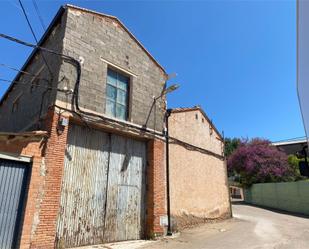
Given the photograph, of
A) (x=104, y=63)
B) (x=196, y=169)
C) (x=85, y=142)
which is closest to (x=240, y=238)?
(x=196, y=169)

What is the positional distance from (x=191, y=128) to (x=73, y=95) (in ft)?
23.3

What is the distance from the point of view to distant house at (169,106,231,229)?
12344 mm

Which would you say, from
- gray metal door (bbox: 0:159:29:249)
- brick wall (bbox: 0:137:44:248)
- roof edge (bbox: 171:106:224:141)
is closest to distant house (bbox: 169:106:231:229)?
roof edge (bbox: 171:106:224:141)

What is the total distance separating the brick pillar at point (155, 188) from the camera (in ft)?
34.7

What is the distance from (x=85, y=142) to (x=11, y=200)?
9.64 feet

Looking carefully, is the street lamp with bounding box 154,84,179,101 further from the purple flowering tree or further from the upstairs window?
the purple flowering tree

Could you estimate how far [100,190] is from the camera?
9336 millimetres

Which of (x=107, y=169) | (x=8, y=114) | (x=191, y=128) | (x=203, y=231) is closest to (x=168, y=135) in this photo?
(x=191, y=128)

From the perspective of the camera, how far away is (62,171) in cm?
816

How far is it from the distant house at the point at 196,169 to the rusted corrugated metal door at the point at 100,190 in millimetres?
2075

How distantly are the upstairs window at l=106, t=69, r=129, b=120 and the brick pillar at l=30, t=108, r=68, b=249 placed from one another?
2.35 meters

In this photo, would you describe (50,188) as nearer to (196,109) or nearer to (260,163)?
(196,109)

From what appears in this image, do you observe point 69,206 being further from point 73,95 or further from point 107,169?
point 73,95

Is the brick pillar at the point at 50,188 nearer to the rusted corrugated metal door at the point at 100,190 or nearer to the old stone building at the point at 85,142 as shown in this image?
the old stone building at the point at 85,142
